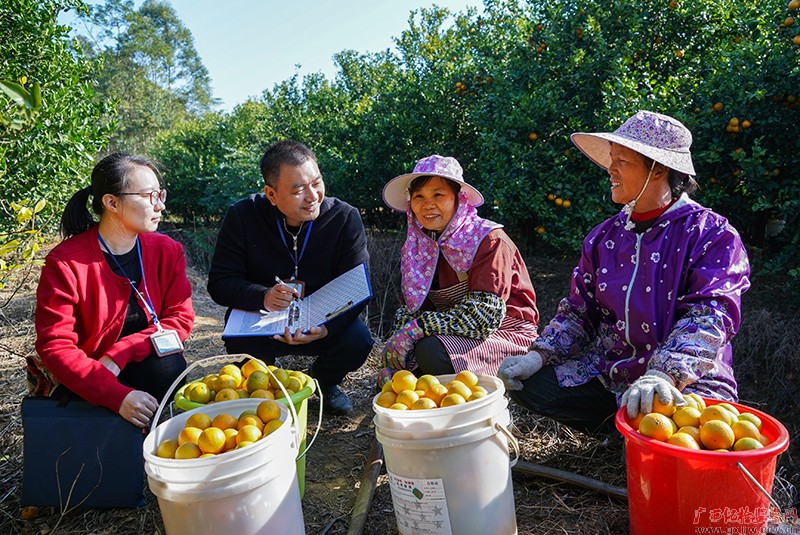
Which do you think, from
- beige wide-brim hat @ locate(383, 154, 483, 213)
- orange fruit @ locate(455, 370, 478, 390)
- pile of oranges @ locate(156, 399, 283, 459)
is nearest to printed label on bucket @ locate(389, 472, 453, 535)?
orange fruit @ locate(455, 370, 478, 390)

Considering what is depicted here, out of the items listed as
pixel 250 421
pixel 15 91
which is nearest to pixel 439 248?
pixel 250 421

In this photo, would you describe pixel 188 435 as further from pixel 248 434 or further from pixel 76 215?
pixel 76 215

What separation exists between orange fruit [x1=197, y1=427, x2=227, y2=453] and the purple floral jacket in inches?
58.5

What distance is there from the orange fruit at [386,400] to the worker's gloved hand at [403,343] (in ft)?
2.65

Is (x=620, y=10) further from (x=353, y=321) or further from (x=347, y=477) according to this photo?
(x=347, y=477)

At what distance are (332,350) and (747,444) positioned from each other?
2.16m

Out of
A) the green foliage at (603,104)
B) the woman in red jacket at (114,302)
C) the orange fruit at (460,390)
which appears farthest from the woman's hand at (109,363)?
the green foliage at (603,104)

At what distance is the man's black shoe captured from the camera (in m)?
3.41

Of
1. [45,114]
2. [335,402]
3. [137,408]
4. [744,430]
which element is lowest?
[335,402]

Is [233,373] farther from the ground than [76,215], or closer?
closer

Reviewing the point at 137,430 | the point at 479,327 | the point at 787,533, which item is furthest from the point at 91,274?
the point at 787,533

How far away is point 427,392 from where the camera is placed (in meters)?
2.06

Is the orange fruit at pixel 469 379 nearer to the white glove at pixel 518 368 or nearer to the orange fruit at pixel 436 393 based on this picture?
the orange fruit at pixel 436 393

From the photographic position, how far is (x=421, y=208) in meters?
2.94
